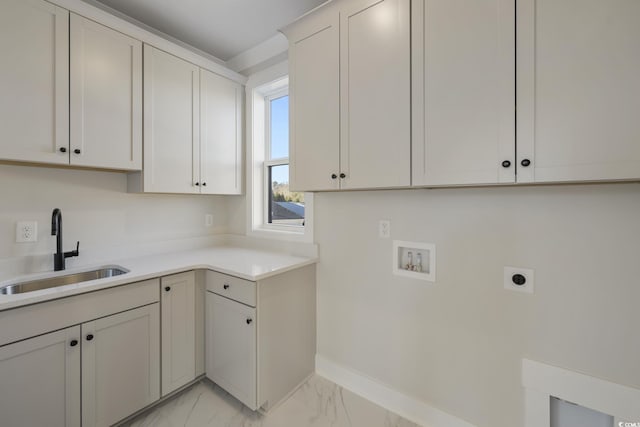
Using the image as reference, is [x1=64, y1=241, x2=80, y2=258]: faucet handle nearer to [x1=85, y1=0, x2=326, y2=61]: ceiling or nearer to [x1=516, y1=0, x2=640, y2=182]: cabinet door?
[x1=85, y1=0, x2=326, y2=61]: ceiling

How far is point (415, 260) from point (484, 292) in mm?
383

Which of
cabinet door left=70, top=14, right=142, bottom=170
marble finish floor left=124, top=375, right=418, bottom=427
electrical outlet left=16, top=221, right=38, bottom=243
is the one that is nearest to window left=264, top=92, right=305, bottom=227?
cabinet door left=70, top=14, right=142, bottom=170

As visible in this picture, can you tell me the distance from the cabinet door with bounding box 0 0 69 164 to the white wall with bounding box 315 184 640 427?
1.65 m

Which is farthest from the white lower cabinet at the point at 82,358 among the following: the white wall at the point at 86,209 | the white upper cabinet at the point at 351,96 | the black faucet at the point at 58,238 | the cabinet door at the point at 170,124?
the white upper cabinet at the point at 351,96

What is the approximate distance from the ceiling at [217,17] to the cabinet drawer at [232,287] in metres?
1.87

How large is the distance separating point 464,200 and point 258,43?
2.14m

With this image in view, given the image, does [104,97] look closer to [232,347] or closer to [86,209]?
[86,209]

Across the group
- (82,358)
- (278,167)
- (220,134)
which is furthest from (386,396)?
(220,134)

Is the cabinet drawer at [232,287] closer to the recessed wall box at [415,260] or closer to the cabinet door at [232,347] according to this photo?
the cabinet door at [232,347]

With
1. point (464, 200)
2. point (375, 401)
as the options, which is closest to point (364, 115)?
point (464, 200)

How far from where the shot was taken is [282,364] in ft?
5.82

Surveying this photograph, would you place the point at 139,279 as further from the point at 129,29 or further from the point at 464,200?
the point at 464,200

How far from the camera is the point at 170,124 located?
6.56 ft

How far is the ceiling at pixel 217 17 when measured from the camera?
1.83 meters
